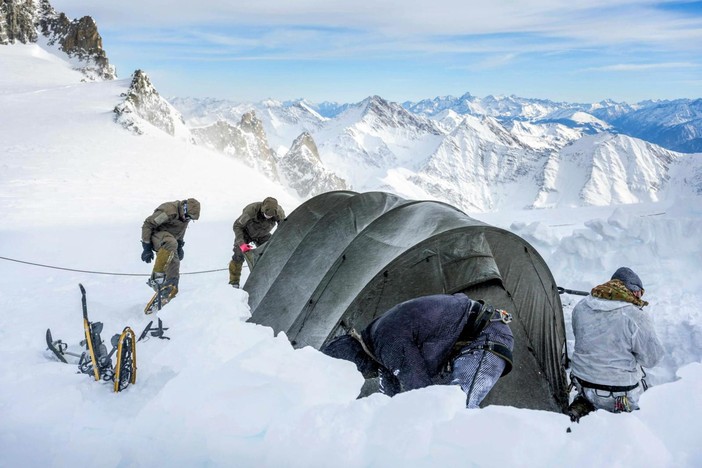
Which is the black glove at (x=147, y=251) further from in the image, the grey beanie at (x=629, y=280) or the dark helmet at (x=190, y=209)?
the grey beanie at (x=629, y=280)

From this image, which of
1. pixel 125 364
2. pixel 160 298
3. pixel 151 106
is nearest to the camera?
pixel 125 364

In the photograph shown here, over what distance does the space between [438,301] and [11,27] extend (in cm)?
8352

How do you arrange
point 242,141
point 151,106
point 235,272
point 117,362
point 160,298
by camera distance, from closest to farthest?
point 117,362, point 160,298, point 235,272, point 151,106, point 242,141

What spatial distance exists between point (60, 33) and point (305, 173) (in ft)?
346

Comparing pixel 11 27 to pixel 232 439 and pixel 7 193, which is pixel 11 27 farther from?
pixel 232 439

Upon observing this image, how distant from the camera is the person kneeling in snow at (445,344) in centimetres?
306

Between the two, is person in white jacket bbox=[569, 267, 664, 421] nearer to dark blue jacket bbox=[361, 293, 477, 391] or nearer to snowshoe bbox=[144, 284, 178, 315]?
dark blue jacket bbox=[361, 293, 477, 391]

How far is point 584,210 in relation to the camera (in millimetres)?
20266

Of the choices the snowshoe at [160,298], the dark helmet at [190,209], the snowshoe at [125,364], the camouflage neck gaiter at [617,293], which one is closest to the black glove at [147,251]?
the snowshoe at [160,298]

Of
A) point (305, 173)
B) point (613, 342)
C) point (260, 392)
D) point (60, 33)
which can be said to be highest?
point (60, 33)

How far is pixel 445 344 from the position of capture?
3.11 m

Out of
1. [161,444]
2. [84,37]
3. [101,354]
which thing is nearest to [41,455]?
[161,444]

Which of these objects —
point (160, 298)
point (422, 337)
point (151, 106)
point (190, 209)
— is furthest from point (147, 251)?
point (151, 106)

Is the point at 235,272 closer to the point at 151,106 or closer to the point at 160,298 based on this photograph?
the point at 160,298
